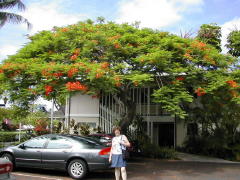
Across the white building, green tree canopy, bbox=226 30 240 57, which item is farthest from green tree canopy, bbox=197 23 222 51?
the white building

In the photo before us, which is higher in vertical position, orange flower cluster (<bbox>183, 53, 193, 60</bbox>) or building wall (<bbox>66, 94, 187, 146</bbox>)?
orange flower cluster (<bbox>183, 53, 193, 60</bbox>)

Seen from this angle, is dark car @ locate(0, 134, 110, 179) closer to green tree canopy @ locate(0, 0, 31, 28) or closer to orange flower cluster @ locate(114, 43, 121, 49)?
orange flower cluster @ locate(114, 43, 121, 49)

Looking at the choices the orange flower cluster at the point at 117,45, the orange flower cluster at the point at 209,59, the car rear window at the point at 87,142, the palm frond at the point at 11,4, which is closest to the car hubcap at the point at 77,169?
the car rear window at the point at 87,142

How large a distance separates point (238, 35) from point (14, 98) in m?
15.5

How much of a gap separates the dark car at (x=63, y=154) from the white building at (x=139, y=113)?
10.4 m

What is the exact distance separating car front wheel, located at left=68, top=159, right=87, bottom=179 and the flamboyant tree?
2.29 metres

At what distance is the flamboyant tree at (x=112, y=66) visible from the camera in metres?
10.7

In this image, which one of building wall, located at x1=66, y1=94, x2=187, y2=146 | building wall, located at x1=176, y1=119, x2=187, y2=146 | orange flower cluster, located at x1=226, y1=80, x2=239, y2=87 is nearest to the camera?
orange flower cluster, located at x1=226, y1=80, x2=239, y2=87

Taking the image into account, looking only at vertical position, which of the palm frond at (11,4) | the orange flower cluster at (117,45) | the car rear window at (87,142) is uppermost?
the palm frond at (11,4)

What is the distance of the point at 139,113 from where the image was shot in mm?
20656

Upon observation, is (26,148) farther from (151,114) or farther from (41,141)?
(151,114)

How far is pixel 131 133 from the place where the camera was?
1822 cm

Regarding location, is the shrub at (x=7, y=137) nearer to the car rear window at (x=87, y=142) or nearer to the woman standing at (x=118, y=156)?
the car rear window at (x=87, y=142)

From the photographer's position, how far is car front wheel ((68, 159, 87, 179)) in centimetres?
961
